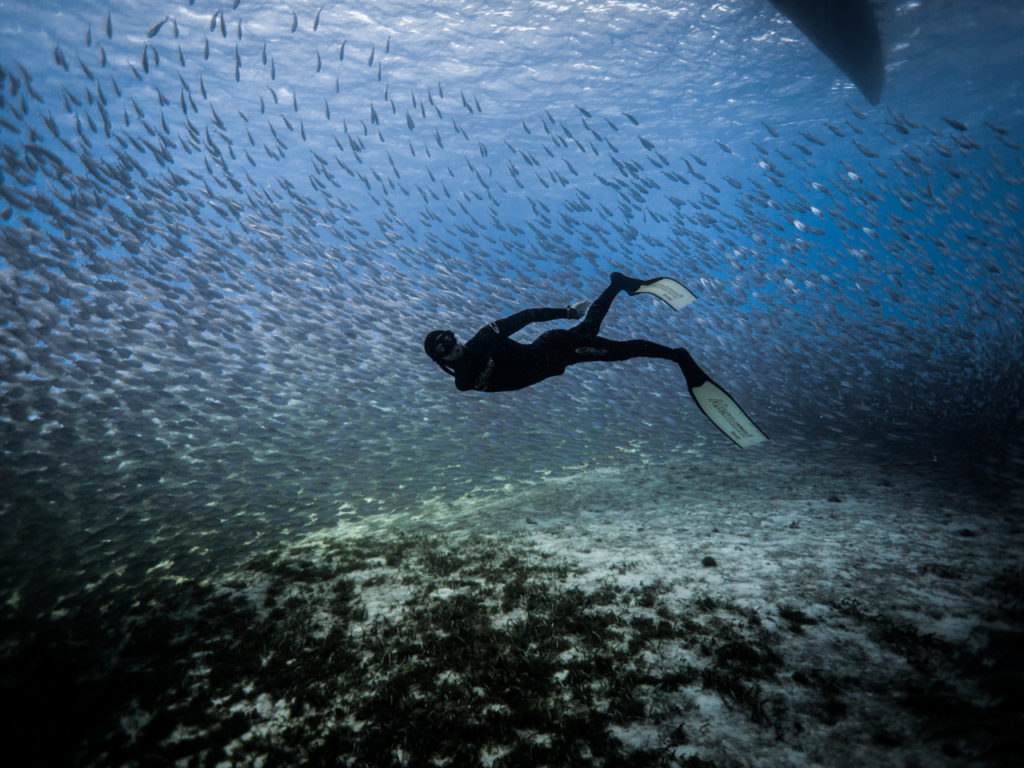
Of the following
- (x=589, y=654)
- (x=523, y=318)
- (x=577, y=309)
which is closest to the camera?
(x=589, y=654)

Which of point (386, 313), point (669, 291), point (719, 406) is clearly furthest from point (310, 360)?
point (719, 406)

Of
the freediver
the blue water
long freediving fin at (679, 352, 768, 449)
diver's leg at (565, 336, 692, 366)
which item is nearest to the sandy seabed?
long freediving fin at (679, 352, 768, 449)

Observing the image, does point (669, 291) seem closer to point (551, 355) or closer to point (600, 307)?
point (600, 307)

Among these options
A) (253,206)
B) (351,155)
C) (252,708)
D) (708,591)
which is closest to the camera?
(252,708)

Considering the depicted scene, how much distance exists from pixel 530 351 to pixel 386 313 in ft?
22.9

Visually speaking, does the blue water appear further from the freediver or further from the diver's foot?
the diver's foot

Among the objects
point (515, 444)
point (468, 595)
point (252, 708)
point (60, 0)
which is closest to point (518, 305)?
point (515, 444)

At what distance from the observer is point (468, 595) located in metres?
4.09

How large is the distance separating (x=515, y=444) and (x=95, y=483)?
733 cm

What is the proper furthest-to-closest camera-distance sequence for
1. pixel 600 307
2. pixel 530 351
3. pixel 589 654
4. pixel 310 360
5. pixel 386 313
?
pixel 386 313
pixel 310 360
pixel 600 307
pixel 530 351
pixel 589 654

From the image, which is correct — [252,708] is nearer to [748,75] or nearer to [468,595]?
[468,595]

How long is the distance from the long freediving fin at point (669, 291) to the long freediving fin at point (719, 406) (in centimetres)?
125

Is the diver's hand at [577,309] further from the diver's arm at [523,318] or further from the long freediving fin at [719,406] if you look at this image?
the long freediving fin at [719,406]

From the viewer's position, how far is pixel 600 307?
5.45 metres
